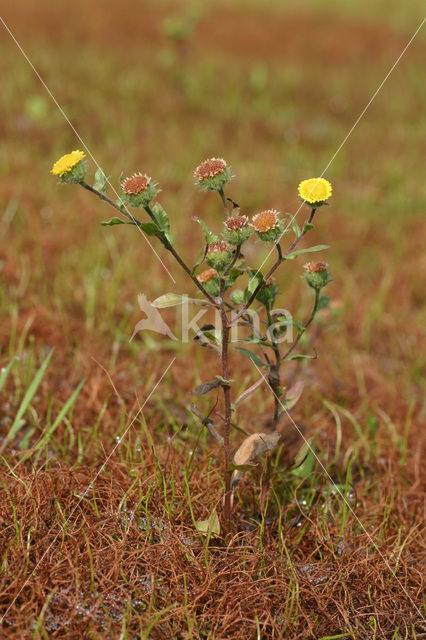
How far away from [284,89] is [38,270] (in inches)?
208

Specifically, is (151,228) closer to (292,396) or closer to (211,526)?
(292,396)

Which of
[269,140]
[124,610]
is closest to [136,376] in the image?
[124,610]

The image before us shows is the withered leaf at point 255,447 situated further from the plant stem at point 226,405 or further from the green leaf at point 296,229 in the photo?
the green leaf at point 296,229

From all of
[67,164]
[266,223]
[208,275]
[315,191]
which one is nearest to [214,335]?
[208,275]

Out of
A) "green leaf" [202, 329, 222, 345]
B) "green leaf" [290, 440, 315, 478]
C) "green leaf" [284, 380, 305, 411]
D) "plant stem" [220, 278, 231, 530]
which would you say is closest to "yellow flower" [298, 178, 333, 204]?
"plant stem" [220, 278, 231, 530]

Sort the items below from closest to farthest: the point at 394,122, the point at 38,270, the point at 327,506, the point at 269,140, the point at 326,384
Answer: the point at 327,506 < the point at 326,384 < the point at 38,270 < the point at 269,140 < the point at 394,122

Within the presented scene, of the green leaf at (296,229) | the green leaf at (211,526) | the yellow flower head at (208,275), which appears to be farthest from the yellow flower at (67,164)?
the green leaf at (211,526)

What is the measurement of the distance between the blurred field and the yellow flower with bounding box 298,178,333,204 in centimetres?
86

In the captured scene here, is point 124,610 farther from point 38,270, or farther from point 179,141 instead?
point 179,141

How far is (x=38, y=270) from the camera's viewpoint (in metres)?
3.19

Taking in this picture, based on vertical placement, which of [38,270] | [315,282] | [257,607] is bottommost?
A: [257,607]

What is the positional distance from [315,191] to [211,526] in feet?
3.10

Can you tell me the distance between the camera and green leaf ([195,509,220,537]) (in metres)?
1.63

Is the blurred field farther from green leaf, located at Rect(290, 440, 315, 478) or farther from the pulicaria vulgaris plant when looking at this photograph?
the pulicaria vulgaris plant
